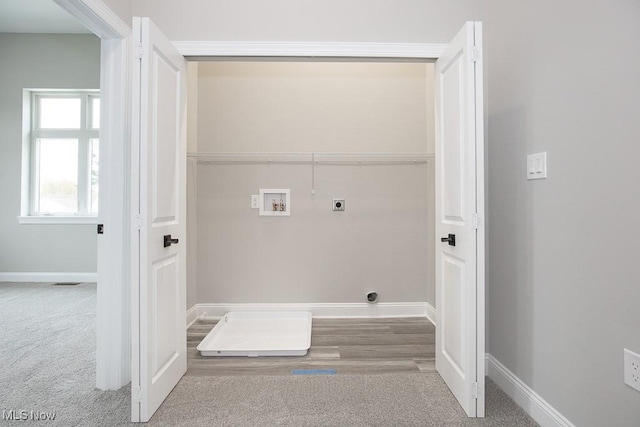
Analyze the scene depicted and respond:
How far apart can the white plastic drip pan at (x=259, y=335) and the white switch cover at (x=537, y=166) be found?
1786mm

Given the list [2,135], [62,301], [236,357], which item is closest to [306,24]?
[236,357]

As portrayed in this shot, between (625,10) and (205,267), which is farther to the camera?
(205,267)

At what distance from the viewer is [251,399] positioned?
1851 millimetres

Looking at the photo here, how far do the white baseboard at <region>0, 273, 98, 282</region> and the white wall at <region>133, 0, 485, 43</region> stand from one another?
12.8 ft

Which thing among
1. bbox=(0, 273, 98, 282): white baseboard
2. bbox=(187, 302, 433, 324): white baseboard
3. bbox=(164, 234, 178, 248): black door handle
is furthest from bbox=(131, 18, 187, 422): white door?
bbox=(0, 273, 98, 282): white baseboard

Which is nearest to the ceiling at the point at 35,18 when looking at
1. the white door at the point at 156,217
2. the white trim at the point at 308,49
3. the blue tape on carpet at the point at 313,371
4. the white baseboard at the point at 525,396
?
the white trim at the point at 308,49

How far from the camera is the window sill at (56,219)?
181 inches

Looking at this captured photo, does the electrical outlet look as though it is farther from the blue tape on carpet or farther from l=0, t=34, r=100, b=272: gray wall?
l=0, t=34, r=100, b=272: gray wall

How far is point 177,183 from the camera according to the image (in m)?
2.00

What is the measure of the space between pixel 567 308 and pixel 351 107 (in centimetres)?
242

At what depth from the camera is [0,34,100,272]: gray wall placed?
4578 millimetres

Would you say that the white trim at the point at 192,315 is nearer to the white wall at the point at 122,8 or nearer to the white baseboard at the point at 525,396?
the white wall at the point at 122,8

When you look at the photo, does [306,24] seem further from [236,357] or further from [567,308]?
[236,357]

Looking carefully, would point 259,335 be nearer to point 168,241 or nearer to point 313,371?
point 313,371
